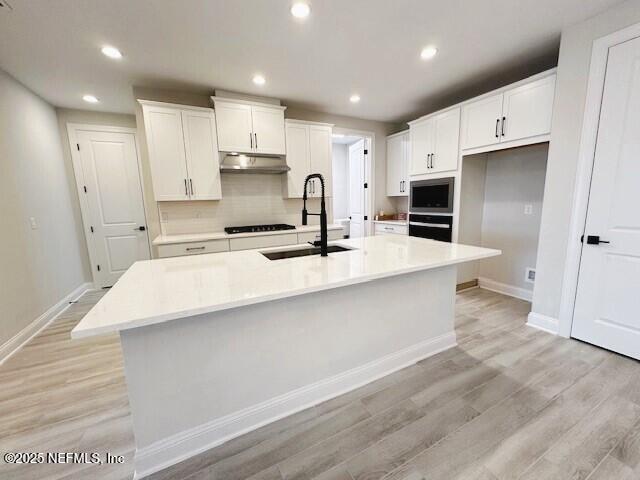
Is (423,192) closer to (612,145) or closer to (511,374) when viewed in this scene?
(612,145)

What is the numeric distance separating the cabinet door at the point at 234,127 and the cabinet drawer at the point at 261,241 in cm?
113

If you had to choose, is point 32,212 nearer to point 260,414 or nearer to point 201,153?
point 201,153

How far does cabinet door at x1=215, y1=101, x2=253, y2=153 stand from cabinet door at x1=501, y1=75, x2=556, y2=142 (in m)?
2.92

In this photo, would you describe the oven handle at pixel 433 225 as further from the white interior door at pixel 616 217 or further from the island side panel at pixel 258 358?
the island side panel at pixel 258 358

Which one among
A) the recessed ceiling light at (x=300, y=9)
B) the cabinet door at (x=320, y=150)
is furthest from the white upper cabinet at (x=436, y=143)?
the recessed ceiling light at (x=300, y=9)

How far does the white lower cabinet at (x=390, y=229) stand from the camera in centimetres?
414

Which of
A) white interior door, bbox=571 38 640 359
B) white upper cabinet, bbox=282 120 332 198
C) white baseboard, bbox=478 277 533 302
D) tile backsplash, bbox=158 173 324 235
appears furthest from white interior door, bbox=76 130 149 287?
white interior door, bbox=571 38 640 359

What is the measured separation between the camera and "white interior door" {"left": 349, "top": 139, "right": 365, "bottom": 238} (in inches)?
188

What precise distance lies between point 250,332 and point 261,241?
196cm

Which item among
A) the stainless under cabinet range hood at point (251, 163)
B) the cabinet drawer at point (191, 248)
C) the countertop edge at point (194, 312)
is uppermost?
the stainless under cabinet range hood at point (251, 163)

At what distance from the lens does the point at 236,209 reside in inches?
144

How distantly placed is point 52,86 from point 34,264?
2.04 meters

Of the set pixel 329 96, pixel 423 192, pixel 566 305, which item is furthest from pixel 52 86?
pixel 566 305

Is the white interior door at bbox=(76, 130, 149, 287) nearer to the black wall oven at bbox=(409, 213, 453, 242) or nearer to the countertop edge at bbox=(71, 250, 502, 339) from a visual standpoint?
the countertop edge at bbox=(71, 250, 502, 339)
